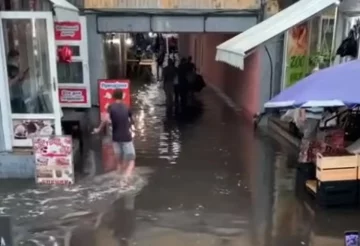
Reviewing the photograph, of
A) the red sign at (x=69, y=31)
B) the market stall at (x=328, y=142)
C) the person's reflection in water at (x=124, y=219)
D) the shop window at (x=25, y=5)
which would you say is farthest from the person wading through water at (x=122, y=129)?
the red sign at (x=69, y=31)

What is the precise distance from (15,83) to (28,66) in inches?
19.5

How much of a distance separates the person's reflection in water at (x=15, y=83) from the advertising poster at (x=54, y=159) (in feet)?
3.78

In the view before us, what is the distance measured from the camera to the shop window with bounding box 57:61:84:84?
1507cm

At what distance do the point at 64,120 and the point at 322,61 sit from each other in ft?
22.0

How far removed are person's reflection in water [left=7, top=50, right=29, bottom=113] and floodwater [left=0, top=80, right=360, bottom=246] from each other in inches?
59.3

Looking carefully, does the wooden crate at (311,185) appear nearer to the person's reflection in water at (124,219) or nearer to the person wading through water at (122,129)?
the person's reflection in water at (124,219)

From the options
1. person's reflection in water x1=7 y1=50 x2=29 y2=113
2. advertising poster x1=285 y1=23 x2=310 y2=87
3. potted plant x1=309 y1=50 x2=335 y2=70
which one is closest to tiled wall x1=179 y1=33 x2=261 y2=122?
advertising poster x1=285 y1=23 x2=310 y2=87

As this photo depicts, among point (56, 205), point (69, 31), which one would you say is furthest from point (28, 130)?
point (69, 31)

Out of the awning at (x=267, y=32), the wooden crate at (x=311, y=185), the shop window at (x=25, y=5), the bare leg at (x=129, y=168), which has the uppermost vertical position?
the shop window at (x=25, y=5)

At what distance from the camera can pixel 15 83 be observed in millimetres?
9719

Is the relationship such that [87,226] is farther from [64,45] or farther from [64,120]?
[64,45]

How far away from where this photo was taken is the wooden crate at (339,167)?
764cm

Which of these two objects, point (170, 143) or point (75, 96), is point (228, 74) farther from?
point (170, 143)

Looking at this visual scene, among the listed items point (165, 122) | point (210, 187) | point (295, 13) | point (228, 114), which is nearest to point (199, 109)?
point (228, 114)
